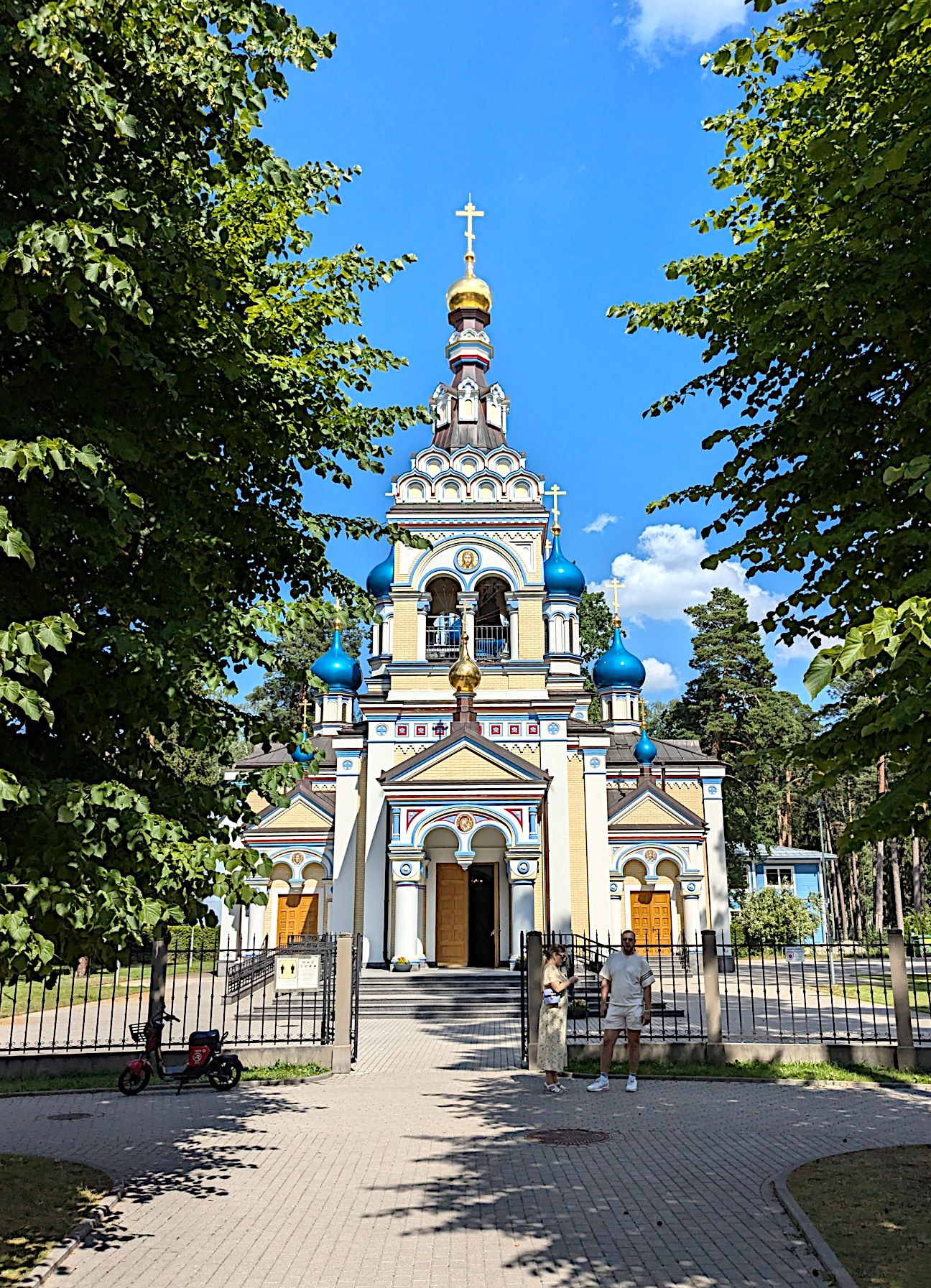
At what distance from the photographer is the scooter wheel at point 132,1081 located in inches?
416

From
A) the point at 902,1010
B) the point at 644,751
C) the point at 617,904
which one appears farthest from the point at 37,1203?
the point at 644,751

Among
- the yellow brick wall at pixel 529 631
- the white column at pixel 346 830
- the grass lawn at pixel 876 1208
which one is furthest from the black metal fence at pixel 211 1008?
the yellow brick wall at pixel 529 631

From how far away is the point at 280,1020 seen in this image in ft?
52.8

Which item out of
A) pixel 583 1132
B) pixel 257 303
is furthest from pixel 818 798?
pixel 257 303

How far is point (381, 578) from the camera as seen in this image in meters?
31.1

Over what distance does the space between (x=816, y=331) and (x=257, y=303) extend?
356cm

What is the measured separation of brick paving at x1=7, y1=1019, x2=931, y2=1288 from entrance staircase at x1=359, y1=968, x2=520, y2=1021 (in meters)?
7.70

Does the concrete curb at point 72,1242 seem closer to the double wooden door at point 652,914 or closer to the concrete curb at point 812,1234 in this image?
the concrete curb at point 812,1234

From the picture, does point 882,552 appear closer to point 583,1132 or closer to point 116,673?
point 116,673

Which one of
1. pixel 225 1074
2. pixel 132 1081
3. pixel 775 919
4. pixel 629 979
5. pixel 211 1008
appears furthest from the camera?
pixel 775 919

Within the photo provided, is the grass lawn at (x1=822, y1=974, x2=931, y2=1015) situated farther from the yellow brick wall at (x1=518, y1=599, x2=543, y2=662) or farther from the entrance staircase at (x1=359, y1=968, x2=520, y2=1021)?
the yellow brick wall at (x1=518, y1=599, x2=543, y2=662)

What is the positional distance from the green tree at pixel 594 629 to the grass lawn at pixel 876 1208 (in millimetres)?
39418

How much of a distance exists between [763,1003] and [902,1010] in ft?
23.8

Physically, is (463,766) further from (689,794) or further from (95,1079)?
(95,1079)
